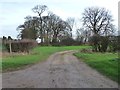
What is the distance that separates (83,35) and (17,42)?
54932 millimetres

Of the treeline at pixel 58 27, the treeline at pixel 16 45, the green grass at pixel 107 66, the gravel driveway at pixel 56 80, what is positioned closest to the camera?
the gravel driveway at pixel 56 80

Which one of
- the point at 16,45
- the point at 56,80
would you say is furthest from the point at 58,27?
the point at 56,80

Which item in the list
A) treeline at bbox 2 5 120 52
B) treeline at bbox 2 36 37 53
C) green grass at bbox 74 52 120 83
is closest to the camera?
green grass at bbox 74 52 120 83

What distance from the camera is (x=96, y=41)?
4653 cm

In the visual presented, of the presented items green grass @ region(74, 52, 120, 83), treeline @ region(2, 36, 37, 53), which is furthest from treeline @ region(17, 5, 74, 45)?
green grass @ region(74, 52, 120, 83)

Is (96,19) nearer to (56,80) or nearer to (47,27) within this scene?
(47,27)

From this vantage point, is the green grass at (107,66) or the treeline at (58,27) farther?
the treeline at (58,27)

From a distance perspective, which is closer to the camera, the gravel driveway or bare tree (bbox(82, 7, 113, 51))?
the gravel driveway

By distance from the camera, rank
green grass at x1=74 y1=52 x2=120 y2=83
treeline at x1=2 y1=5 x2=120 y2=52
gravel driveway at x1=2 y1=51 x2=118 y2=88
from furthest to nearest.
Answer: treeline at x1=2 y1=5 x2=120 y2=52 → green grass at x1=74 y1=52 x2=120 y2=83 → gravel driveway at x1=2 y1=51 x2=118 y2=88

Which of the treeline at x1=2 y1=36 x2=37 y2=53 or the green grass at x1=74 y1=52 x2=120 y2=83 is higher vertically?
the treeline at x1=2 y1=36 x2=37 y2=53

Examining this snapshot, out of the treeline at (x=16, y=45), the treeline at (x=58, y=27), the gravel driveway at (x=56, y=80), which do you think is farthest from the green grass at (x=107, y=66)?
the treeline at (x=58, y=27)

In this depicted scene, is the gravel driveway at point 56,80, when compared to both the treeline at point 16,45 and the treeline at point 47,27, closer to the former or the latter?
the treeline at point 16,45

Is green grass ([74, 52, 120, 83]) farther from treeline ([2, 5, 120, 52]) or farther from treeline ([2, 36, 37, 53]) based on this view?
treeline ([2, 5, 120, 52])

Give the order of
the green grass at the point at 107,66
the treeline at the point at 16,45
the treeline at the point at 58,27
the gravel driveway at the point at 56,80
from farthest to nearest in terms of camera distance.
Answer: the treeline at the point at 58,27
the treeline at the point at 16,45
the green grass at the point at 107,66
the gravel driveway at the point at 56,80
